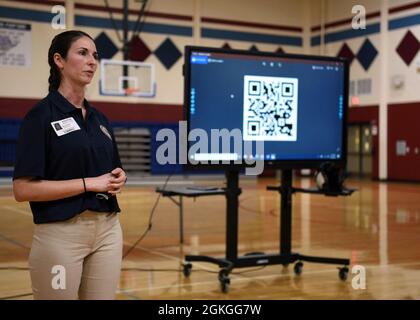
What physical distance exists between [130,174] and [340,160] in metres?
12.1

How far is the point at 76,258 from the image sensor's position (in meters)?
2.61

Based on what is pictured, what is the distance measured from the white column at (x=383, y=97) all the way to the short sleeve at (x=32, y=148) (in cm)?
1843

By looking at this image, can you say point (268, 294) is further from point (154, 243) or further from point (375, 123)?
point (375, 123)

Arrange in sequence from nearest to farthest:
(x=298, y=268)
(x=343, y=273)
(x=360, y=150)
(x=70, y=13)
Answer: (x=343, y=273) < (x=298, y=268) < (x=70, y=13) < (x=360, y=150)

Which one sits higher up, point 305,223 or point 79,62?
point 79,62

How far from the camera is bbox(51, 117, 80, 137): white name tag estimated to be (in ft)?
8.53

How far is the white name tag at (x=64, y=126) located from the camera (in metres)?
2.60

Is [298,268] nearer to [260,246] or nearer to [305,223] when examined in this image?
[260,246]

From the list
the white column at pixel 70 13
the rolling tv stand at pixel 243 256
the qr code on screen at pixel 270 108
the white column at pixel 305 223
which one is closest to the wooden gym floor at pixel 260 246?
the white column at pixel 305 223

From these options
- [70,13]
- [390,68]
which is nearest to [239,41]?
[390,68]

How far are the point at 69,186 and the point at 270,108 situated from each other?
3.05 metres

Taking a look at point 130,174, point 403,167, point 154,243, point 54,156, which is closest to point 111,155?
point 54,156

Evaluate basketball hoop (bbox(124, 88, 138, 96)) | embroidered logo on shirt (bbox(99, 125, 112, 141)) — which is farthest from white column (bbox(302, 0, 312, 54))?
embroidered logo on shirt (bbox(99, 125, 112, 141))

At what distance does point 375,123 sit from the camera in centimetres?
2023
